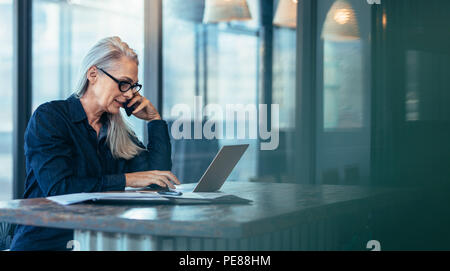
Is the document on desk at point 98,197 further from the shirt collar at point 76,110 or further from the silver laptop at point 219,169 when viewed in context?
the shirt collar at point 76,110

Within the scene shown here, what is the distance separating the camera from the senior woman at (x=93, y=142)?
70.0 inches

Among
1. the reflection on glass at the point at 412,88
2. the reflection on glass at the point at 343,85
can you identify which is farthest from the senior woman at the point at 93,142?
the reflection on glass at the point at 412,88

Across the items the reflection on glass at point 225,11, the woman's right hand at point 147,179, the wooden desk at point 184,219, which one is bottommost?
the wooden desk at point 184,219

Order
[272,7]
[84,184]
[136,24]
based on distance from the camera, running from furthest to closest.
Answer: [136,24]
[272,7]
[84,184]

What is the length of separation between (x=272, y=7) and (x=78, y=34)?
1.63 meters

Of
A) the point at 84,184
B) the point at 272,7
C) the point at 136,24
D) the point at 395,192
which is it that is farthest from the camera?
the point at 136,24

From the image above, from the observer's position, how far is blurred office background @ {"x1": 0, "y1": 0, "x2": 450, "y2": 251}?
283 centimetres

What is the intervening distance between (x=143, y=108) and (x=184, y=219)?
1312 millimetres

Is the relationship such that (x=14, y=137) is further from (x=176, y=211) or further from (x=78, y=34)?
(x=176, y=211)

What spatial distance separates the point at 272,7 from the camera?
3461 mm

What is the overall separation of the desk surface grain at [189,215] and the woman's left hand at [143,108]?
90 centimetres

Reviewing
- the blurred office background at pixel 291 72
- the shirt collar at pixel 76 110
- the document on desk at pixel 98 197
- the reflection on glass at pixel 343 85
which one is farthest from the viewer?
the reflection on glass at pixel 343 85

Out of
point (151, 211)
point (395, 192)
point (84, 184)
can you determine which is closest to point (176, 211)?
point (151, 211)

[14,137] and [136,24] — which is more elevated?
[136,24]
